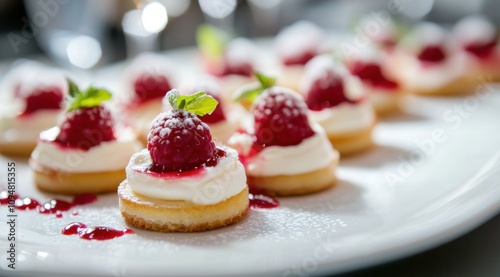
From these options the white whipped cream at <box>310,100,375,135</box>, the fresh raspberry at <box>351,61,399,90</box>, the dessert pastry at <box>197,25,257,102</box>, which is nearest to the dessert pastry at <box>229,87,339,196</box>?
the white whipped cream at <box>310,100,375,135</box>

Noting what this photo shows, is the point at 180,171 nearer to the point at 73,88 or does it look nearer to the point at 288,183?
the point at 288,183

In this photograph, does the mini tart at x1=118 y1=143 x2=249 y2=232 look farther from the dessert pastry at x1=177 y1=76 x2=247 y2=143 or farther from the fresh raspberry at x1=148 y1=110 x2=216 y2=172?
the dessert pastry at x1=177 y1=76 x2=247 y2=143

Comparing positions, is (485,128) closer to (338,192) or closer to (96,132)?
(338,192)

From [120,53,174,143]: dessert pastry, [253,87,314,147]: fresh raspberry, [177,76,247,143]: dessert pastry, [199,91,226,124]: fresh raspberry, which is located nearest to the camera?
→ [253,87,314,147]: fresh raspberry

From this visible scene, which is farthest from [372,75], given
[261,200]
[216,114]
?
[261,200]

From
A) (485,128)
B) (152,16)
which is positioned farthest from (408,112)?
(152,16)

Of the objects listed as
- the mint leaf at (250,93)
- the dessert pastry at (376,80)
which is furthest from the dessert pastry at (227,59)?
→ the mint leaf at (250,93)
